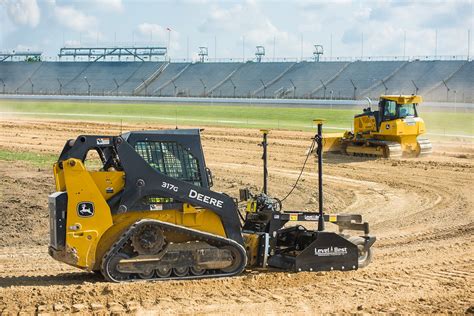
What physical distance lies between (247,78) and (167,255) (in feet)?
303

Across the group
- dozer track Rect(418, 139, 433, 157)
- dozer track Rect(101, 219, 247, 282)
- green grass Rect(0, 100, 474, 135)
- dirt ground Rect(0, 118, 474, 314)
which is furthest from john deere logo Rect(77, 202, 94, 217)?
green grass Rect(0, 100, 474, 135)

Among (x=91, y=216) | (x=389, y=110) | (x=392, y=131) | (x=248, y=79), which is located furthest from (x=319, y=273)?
(x=248, y=79)

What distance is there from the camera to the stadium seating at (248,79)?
8731cm

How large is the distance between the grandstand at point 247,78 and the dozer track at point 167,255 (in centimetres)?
6832

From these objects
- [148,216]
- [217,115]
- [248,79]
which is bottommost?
[148,216]

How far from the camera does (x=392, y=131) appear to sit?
30031mm

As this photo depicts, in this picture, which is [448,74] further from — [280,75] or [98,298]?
[98,298]

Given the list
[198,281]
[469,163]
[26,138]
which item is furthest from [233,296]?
[26,138]

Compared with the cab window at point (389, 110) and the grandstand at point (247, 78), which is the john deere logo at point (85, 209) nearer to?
the cab window at point (389, 110)

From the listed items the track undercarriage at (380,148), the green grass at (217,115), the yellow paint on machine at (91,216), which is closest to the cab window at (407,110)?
the track undercarriage at (380,148)

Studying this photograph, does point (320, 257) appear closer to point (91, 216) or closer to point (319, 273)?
point (319, 273)

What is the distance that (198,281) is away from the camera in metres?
10.5

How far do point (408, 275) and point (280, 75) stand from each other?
9111 cm

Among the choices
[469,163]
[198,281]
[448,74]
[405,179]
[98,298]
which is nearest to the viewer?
[98,298]
